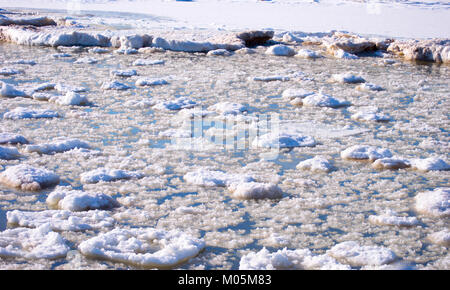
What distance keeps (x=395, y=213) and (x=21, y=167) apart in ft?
Result: 7.46

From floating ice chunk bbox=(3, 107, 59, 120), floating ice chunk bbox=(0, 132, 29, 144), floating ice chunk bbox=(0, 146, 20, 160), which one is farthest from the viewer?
floating ice chunk bbox=(3, 107, 59, 120)

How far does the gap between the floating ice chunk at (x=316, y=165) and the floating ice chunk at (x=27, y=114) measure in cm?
253

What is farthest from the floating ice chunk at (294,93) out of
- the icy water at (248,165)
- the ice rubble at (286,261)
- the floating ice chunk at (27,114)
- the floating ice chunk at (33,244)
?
the floating ice chunk at (33,244)

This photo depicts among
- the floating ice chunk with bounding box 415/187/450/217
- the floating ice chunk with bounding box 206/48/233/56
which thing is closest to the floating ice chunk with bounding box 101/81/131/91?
the floating ice chunk with bounding box 206/48/233/56

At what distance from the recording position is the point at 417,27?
1355 cm

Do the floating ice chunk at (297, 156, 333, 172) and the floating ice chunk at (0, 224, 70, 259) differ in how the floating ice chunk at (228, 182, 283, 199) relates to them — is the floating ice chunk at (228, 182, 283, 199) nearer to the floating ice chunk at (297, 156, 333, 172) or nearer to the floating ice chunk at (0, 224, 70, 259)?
the floating ice chunk at (297, 156, 333, 172)

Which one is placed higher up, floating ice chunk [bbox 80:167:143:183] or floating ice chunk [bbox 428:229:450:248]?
floating ice chunk [bbox 80:167:143:183]

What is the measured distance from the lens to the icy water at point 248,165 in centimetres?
254

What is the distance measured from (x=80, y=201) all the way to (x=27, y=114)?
232 centimetres

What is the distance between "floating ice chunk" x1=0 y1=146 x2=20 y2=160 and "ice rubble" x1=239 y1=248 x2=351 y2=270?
84.0 inches

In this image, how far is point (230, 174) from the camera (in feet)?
11.1

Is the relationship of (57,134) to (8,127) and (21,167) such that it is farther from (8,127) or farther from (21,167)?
(21,167)

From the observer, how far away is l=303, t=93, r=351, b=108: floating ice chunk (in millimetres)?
5414

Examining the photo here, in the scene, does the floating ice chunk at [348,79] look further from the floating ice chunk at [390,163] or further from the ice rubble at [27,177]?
the ice rubble at [27,177]
